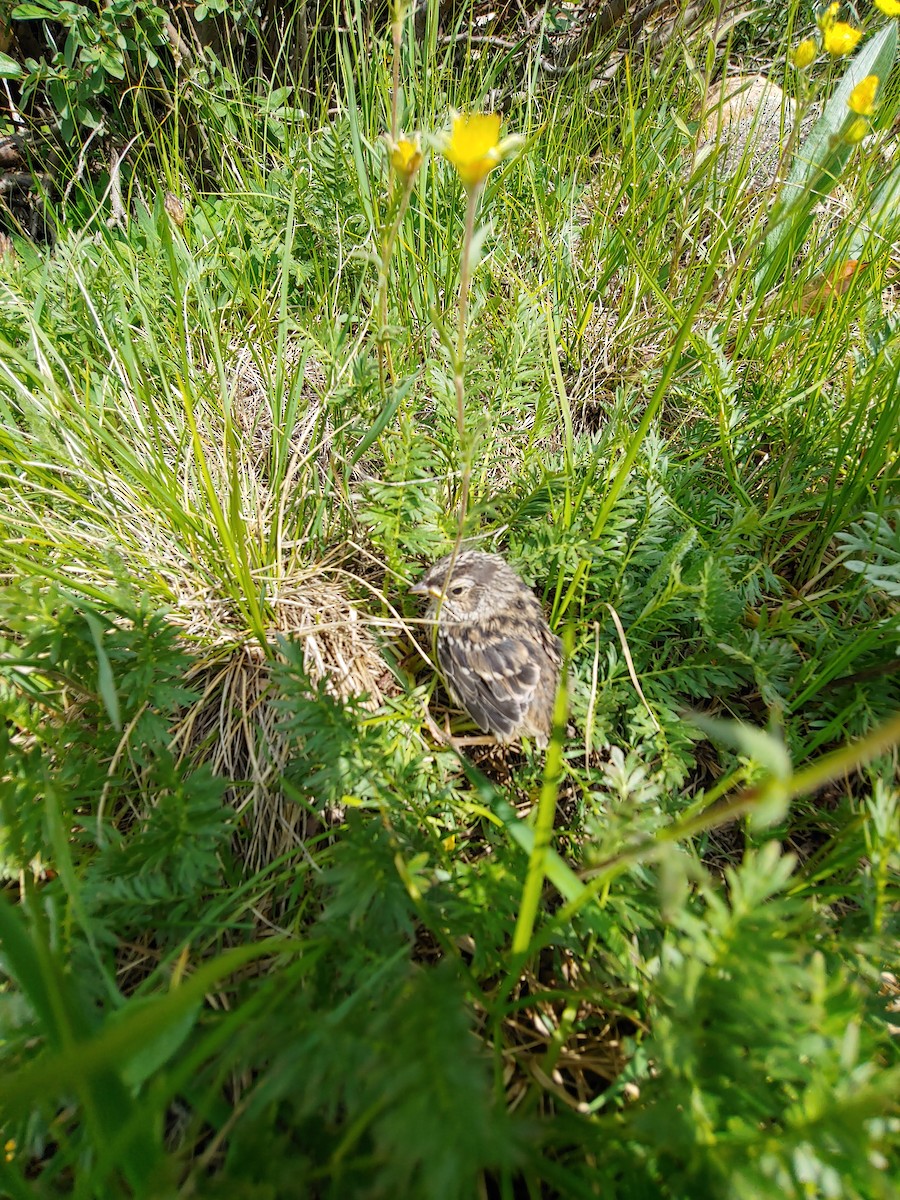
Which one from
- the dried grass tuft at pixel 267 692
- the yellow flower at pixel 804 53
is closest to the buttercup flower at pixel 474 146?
the dried grass tuft at pixel 267 692

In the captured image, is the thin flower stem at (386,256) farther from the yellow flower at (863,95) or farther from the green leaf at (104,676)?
the yellow flower at (863,95)

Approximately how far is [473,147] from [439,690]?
156 cm

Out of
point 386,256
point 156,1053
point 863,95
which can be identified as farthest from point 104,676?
point 863,95

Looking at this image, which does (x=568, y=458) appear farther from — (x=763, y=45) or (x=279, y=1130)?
(x=763, y=45)

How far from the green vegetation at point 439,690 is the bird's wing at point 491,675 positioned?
0.16 m

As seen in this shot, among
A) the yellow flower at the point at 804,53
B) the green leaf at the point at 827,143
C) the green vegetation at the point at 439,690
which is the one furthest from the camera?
the green leaf at the point at 827,143

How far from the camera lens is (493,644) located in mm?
2088

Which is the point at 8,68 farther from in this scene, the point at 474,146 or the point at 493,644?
the point at 493,644

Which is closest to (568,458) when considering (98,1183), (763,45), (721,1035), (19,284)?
(721,1035)

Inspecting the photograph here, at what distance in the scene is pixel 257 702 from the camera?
1927 mm

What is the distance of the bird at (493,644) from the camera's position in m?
2.00

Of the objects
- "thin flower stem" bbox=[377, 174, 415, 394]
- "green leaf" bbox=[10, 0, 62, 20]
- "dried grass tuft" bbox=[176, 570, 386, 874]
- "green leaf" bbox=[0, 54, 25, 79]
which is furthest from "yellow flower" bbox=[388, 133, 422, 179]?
"green leaf" bbox=[0, 54, 25, 79]

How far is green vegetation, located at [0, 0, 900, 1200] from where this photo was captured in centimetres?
99

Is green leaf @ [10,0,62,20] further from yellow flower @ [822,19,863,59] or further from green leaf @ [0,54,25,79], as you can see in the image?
yellow flower @ [822,19,863,59]
